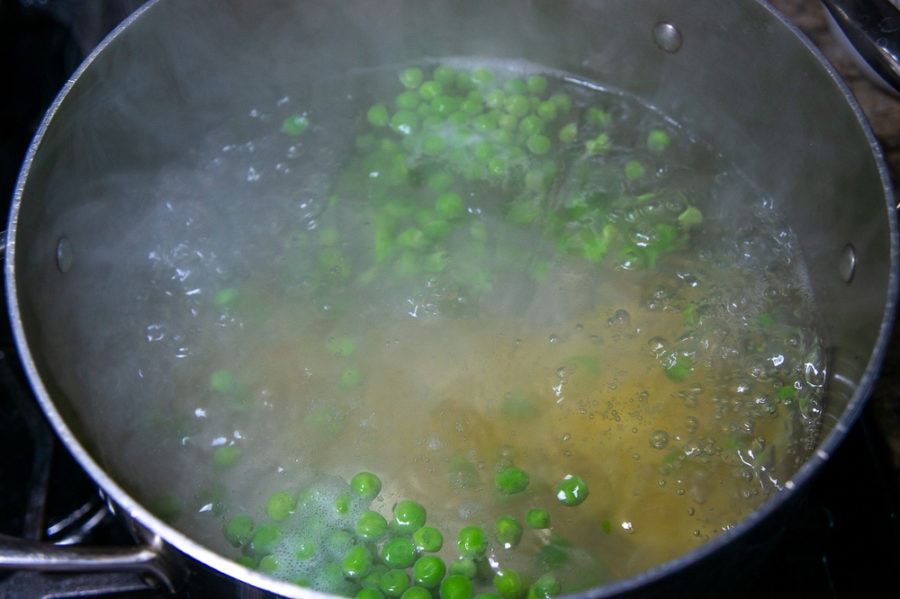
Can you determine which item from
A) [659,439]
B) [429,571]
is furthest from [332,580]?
[659,439]

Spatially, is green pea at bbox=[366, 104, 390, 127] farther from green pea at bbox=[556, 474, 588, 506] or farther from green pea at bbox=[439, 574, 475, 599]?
green pea at bbox=[439, 574, 475, 599]

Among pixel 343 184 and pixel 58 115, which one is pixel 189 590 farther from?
pixel 343 184

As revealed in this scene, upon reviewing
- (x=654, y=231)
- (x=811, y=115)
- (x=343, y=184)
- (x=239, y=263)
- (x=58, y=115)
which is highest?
(x=811, y=115)

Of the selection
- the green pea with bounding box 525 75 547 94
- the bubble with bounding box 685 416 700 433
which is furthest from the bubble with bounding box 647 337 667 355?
the green pea with bounding box 525 75 547 94

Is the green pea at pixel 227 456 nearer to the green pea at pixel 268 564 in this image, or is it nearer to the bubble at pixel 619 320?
the green pea at pixel 268 564

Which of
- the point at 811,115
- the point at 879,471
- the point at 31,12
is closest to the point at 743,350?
the point at 879,471

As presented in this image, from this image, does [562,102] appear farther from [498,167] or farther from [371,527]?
[371,527]
